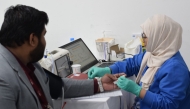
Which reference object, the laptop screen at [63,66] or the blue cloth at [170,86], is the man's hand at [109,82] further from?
the laptop screen at [63,66]

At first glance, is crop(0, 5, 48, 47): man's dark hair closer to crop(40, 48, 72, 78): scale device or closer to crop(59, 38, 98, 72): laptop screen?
crop(40, 48, 72, 78): scale device

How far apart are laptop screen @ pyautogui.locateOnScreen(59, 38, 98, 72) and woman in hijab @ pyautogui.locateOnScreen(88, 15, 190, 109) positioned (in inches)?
26.3

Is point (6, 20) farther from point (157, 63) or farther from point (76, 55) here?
point (76, 55)

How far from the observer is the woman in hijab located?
1.17 meters

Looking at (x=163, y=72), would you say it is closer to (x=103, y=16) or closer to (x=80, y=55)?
(x=80, y=55)

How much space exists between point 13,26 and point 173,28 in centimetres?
89

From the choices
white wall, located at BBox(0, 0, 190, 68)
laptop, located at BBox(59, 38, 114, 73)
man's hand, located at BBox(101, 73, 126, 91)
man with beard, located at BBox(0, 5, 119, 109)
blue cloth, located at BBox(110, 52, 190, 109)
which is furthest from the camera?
white wall, located at BBox(0, 0, 190, 68)

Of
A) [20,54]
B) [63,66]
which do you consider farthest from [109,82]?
[20,54]

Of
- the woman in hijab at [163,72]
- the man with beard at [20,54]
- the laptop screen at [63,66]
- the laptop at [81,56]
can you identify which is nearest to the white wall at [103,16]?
the laptop at [81,56]

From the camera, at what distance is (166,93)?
1179 millimetres

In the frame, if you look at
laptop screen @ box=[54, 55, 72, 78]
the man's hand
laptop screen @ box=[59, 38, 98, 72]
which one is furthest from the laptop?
the man's hand

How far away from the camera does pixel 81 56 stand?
77.9 inches

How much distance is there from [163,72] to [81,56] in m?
0.93

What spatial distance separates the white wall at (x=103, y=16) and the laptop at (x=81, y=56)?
0.34m
